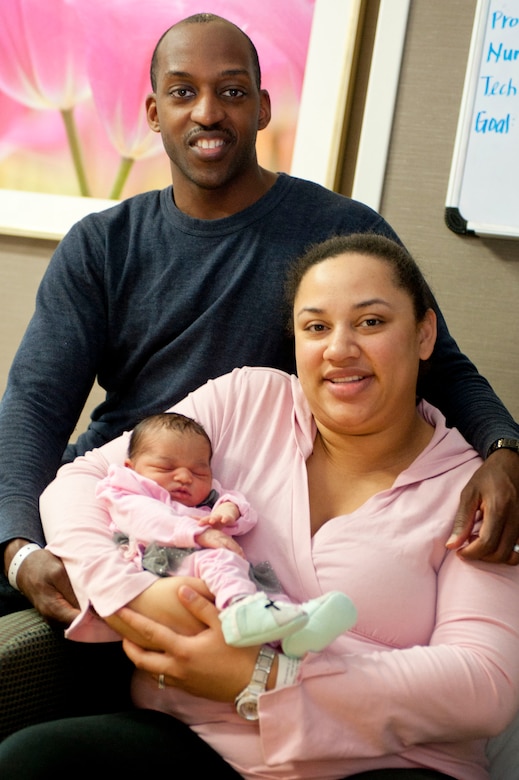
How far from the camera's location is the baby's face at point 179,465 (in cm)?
141

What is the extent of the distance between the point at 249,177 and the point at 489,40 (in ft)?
2.19

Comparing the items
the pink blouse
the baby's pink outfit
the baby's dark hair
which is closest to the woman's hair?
the pink blouse

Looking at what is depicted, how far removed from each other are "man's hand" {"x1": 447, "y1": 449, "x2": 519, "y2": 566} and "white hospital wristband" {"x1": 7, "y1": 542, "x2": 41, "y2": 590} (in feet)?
2.15

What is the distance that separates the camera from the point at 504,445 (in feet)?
4.78

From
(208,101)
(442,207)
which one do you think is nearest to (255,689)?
(208,101)

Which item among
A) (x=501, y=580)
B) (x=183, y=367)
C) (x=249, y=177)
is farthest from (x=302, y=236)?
(x=501, y=580)

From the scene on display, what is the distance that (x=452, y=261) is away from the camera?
2.15 metres

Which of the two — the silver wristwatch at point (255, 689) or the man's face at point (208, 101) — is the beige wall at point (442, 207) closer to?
the man's face at point (208, 101)

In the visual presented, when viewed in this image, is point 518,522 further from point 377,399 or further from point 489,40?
point 489,40

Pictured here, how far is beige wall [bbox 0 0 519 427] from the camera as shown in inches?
83.5

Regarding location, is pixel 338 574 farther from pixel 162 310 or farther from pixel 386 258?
pixel 162 310

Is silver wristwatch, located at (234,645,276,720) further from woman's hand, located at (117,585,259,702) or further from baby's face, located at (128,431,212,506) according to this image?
baby's face, located at (128,431,212,506)

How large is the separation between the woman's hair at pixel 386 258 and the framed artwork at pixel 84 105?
0.83m

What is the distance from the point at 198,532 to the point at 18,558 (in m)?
0.35
